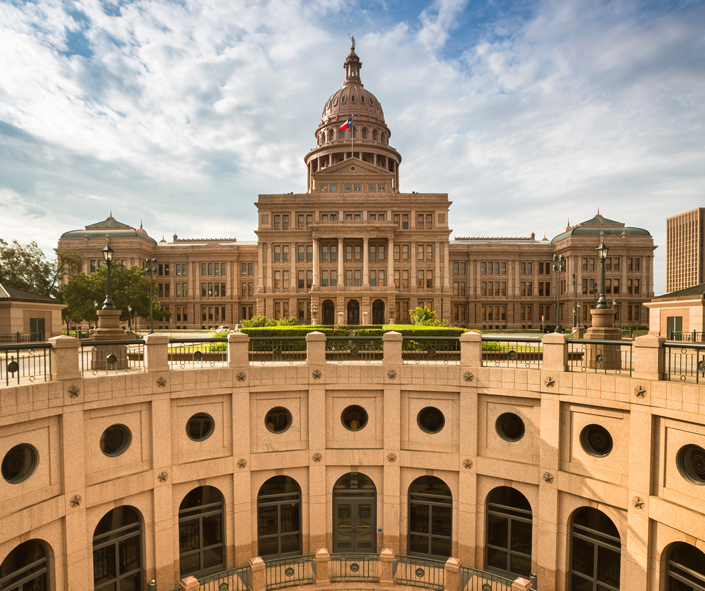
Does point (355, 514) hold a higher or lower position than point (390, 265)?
lower

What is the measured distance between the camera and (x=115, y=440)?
13.6 metres

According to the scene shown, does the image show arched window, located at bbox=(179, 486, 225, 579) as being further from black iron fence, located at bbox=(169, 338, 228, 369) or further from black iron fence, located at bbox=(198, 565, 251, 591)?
black iron fence, located at bbox=(169, 338, 228, 369)

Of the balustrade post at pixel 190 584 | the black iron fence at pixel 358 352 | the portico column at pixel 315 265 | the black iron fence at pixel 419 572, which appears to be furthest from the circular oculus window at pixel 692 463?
the portico column at pixel 315 265

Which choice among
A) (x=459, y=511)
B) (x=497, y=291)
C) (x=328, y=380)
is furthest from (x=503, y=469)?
(x=497, y=291)

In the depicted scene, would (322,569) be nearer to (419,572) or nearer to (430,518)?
(419,572)

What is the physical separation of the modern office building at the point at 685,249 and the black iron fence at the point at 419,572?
18167cm

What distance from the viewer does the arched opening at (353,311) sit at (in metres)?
64.8

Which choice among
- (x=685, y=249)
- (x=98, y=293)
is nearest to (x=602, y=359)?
(x=98, y=293)

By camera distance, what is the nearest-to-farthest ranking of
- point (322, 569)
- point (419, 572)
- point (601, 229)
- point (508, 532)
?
point (322, 569)
point (419, 572)
point (508, 532)
point (601, 229)

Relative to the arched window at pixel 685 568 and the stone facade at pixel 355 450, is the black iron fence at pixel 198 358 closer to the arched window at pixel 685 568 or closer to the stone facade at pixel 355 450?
the stone facade at pixel 355 450

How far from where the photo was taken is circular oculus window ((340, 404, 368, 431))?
631 inches

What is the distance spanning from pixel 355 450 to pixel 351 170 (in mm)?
57979

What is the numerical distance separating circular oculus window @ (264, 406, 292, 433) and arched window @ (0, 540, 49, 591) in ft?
25.2

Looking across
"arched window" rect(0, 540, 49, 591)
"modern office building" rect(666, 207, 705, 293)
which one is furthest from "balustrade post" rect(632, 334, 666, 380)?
"modern office building" rect(666, 207, 705, 293)
